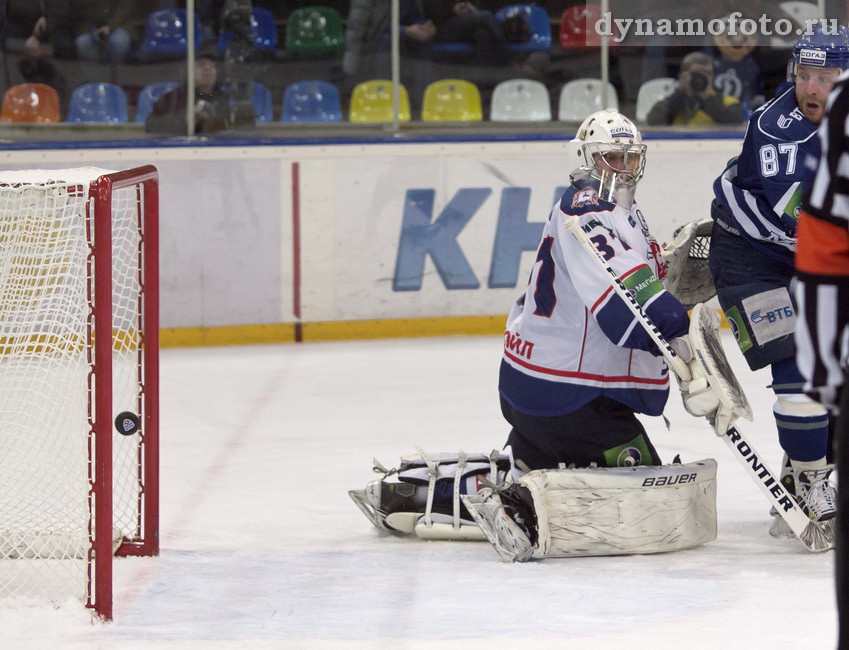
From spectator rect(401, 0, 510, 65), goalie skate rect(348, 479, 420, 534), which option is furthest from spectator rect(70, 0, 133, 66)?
goalie skate rect(348, 479, 420, 534)

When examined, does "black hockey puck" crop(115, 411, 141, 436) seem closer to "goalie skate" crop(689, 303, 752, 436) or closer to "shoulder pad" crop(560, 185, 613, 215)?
"shoulder pad" crop(560, 185, 613, 215)

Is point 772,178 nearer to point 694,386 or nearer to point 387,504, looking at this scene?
point 694,386

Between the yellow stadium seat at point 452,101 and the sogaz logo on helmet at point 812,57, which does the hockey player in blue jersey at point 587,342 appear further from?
the yellow stadium seat at point 452,101

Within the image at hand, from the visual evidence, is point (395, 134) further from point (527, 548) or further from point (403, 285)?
point (527, 548)

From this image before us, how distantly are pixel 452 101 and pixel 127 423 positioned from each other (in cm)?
401

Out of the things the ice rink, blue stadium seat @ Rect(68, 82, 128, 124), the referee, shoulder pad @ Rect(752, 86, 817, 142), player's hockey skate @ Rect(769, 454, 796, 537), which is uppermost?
blue stadium seat @ Rect(68, 82, 128, 124)

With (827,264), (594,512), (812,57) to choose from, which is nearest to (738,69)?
(812,57)

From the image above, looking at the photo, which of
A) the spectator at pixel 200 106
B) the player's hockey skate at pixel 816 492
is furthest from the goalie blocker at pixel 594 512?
the spectator at pixel 200 106

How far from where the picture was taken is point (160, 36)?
612 cm

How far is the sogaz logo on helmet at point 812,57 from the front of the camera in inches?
117

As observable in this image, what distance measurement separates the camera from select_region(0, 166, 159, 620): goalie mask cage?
8.23ft

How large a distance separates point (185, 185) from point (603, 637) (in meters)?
3.89

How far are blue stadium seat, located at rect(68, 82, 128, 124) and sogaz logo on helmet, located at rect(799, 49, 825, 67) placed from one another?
3868 mm

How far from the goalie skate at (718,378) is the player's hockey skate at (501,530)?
0.46 meters
